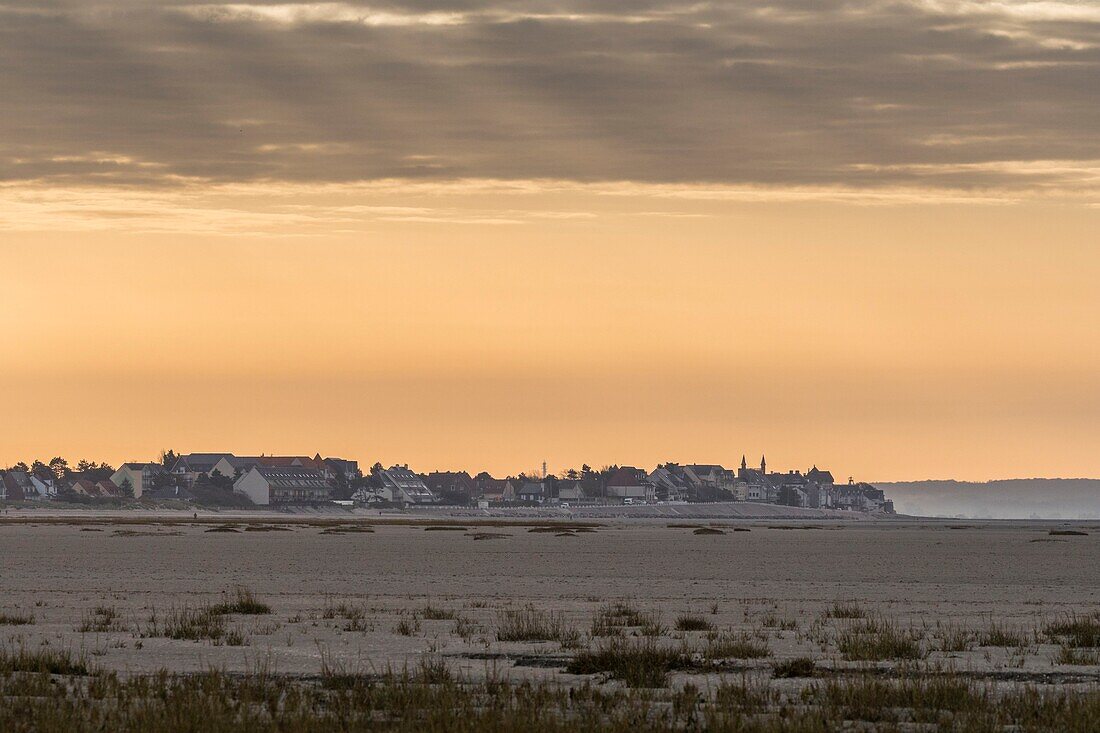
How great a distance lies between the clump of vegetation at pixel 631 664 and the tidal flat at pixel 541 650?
0.11 feet

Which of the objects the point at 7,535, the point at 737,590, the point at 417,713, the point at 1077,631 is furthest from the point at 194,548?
the point at 417,713

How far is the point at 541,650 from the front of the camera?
21016 mm

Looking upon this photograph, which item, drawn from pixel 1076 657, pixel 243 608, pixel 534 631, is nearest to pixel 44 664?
pixel 534 631

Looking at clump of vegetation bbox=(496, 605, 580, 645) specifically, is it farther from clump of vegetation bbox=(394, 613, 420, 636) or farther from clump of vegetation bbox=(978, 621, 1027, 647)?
clump of vegetation bbox=(978, 621, 1027, 647)

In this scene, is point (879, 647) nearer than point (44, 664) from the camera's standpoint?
No

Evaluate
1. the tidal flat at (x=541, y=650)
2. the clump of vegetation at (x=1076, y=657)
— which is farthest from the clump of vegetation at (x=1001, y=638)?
the clump of vegetation at (x=1076, y=657)

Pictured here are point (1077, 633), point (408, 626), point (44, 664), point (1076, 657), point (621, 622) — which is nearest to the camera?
point (44, 664)

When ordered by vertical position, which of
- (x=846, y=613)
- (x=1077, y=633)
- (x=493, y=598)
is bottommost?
(x=493, y=598)

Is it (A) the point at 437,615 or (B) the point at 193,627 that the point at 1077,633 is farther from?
(B) the point at 193,627

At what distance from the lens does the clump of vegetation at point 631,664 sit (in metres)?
17.6

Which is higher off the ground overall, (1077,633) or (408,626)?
(1077,633)

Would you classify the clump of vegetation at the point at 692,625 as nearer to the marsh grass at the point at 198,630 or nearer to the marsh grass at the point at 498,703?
the marsh grass at the point at 498,703

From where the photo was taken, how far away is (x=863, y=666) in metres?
19.1

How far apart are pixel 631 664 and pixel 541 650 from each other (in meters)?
3.11
